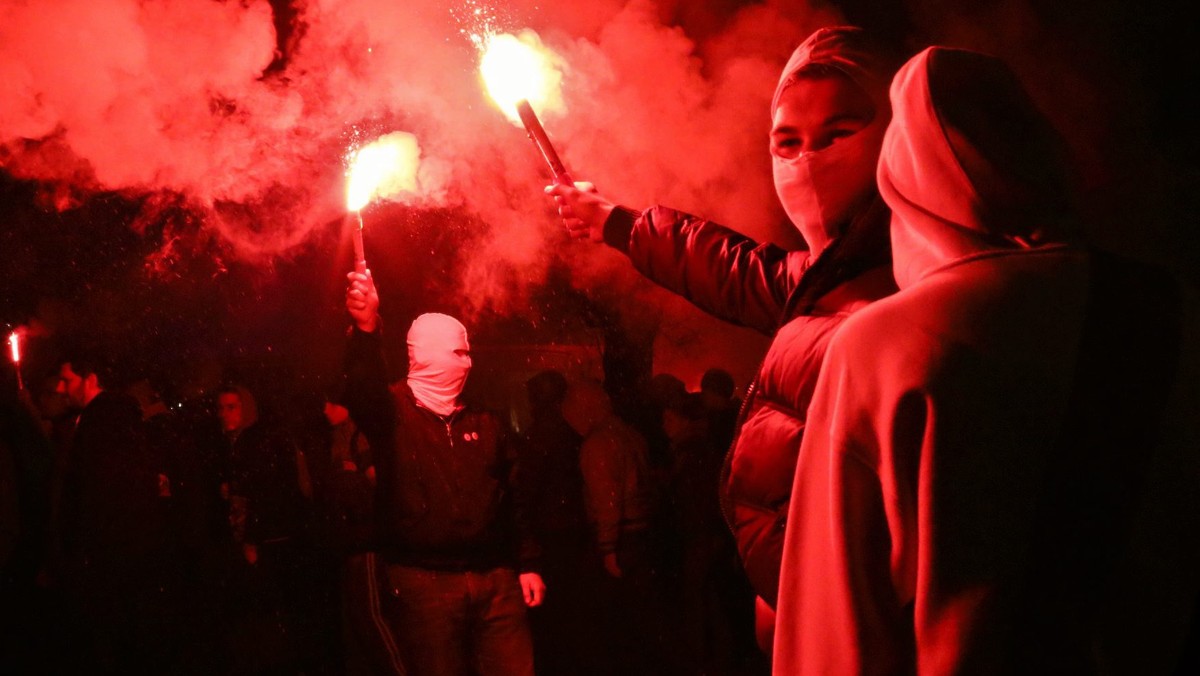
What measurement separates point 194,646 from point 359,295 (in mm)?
2185

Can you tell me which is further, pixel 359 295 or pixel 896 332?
pixel 359 295

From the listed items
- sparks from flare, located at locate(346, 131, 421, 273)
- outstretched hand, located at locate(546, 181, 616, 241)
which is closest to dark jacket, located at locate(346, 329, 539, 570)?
sparks from flare, located at locate(346, 131, 421, 273)

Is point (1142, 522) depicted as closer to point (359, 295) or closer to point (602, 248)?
point (359, 295)

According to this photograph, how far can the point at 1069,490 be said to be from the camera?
131 centimetres

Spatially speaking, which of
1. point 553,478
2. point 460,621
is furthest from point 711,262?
point 553,478

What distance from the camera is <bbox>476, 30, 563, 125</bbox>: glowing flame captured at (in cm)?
319

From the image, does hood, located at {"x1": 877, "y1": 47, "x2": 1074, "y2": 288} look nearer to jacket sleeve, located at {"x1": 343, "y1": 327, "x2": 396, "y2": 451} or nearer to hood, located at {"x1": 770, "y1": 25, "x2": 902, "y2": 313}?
hood, located at {"x1": 770, "y1": 25, "x2": 902, "y2": 313}

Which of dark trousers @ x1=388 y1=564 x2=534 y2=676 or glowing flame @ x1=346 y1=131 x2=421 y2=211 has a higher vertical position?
glowing flame @ x1=346 y1=131 x2=421 y2=211

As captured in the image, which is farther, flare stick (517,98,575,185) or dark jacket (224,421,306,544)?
dark jacket (224,421,306,544)

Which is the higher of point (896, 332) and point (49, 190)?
point (49, 190)

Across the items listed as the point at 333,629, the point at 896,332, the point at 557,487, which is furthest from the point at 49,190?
the point at 896,332

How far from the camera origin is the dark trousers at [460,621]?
3576mm

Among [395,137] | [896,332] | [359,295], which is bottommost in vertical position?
[896,332]

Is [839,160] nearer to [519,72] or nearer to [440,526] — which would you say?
[519,72]
